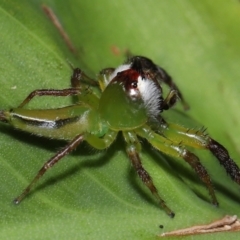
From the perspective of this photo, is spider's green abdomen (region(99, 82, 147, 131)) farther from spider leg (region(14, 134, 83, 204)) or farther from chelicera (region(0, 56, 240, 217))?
spider leg (region(14, 134, 83, 204))

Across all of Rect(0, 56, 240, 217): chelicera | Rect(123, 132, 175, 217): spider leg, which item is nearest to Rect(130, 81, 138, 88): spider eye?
Rect(0, 56, 240, 217): chelicera

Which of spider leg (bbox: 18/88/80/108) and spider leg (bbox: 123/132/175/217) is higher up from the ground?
spider leg (bbox: 123/132/175/217)

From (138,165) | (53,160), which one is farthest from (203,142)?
(53,160)

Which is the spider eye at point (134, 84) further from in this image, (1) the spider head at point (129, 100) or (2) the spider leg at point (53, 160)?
(2) the spider leg at point (53, 160)

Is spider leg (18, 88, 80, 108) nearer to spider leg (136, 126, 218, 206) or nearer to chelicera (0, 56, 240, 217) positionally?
chelicera (0, 56, 240, 217)

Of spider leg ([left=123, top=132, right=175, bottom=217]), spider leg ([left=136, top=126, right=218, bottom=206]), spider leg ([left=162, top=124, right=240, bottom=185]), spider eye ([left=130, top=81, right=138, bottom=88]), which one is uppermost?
spider eye ([left=130, top=81, right=138, bottom=88])

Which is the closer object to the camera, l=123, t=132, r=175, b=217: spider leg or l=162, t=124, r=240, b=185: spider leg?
l=123, t=132, r=175, b=217: spider leg

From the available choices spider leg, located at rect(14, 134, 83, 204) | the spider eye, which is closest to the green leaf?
spider leg, located at rect(14, 134, 83, 204)
